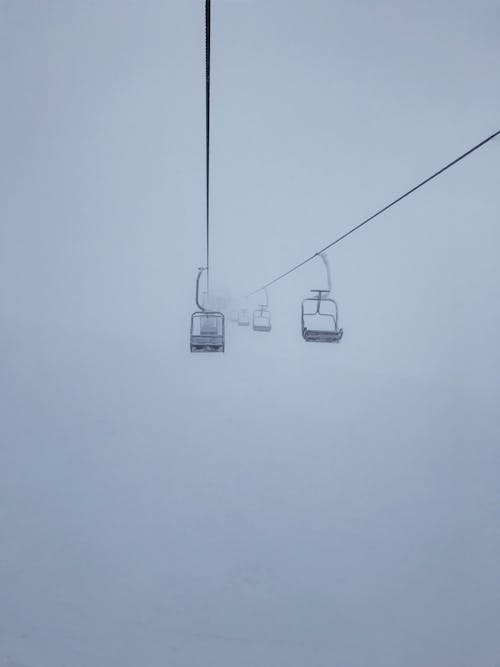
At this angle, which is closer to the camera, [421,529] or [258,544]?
[258,544]

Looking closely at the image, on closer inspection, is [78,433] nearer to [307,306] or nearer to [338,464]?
[338,464]

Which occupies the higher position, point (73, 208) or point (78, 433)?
point (73, 208)

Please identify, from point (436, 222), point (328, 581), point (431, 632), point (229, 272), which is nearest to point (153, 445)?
point (328, 581)

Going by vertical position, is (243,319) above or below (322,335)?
above

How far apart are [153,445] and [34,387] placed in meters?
4.62

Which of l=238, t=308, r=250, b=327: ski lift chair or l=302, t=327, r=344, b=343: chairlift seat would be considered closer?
l=302, t=327, r=344, b=343: chairlift seat

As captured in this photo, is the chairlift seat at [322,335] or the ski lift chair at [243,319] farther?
the ski lift chair at [243,319]

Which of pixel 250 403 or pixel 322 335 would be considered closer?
pixel 322 335

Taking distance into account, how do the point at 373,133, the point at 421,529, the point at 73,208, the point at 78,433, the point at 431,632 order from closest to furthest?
1. the point at 431,632
2. the point at 421,529
3. the point at 78,433
4. the point at 373,133
5. the point at 73,208

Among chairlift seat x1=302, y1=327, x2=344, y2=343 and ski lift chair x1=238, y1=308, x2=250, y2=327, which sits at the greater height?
ski lift chair x1=238, y1=308, x2=250, y2=327

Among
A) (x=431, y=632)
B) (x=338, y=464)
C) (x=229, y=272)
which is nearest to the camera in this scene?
(x=431, y=632)

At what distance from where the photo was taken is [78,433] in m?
8.80

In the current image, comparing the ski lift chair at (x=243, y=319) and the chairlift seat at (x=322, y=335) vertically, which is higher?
the ski lift chair at (x=243, y=319)

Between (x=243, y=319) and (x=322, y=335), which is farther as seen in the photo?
(x=243, y=319)
